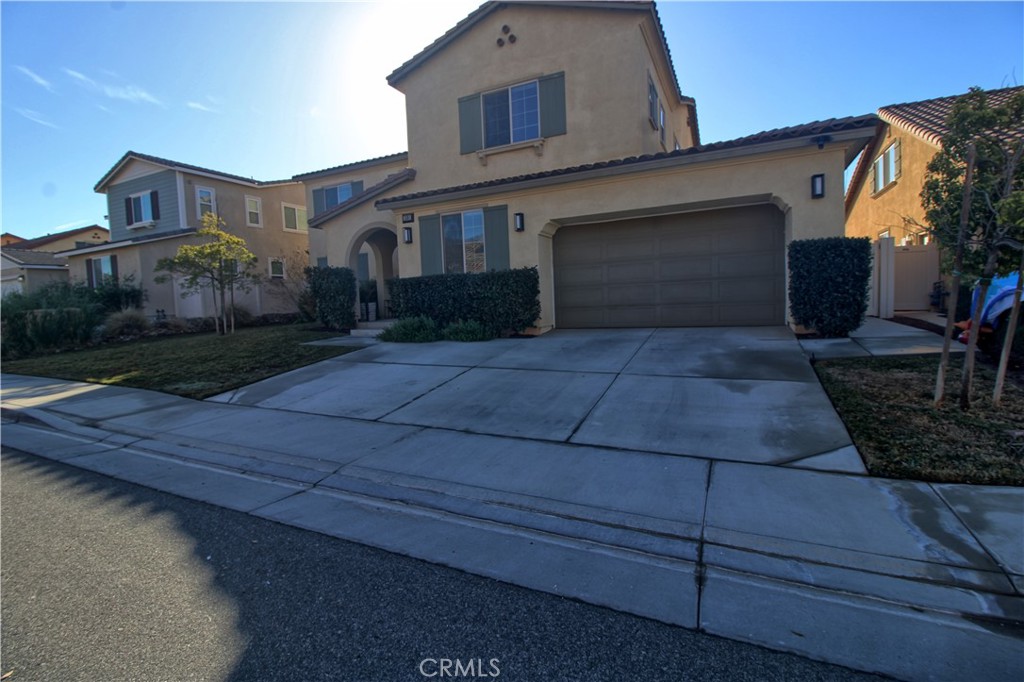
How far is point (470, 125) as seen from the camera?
15.0 m

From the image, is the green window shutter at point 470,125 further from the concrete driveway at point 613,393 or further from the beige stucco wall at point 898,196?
the beige stucco wall at point 898,196

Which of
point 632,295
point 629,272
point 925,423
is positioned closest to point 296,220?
point 629,272

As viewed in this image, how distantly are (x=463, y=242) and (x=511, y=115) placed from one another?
3.99 metres

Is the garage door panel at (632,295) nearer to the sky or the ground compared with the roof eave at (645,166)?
nearer to the ground

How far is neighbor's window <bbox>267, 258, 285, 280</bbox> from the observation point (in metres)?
25.0

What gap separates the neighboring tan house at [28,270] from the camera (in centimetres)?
2789

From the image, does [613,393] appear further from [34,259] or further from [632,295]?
[34,259]

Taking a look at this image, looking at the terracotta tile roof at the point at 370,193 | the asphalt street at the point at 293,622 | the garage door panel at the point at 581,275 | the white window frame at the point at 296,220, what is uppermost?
the white window frame at the point at 296,220

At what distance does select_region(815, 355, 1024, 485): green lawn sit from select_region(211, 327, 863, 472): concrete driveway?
208 mm

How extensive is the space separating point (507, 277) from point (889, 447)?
8.45 m

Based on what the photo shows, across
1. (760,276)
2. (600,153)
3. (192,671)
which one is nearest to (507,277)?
(600,153)

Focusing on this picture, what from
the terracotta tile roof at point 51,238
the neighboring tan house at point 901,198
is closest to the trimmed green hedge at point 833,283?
the neighboring tan house at point 901,198

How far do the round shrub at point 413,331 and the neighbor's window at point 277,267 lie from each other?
14.5 m

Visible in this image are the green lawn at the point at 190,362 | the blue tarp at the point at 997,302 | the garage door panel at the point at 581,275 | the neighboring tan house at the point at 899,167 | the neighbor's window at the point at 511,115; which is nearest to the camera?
the blue tarp at the point at 997,302
